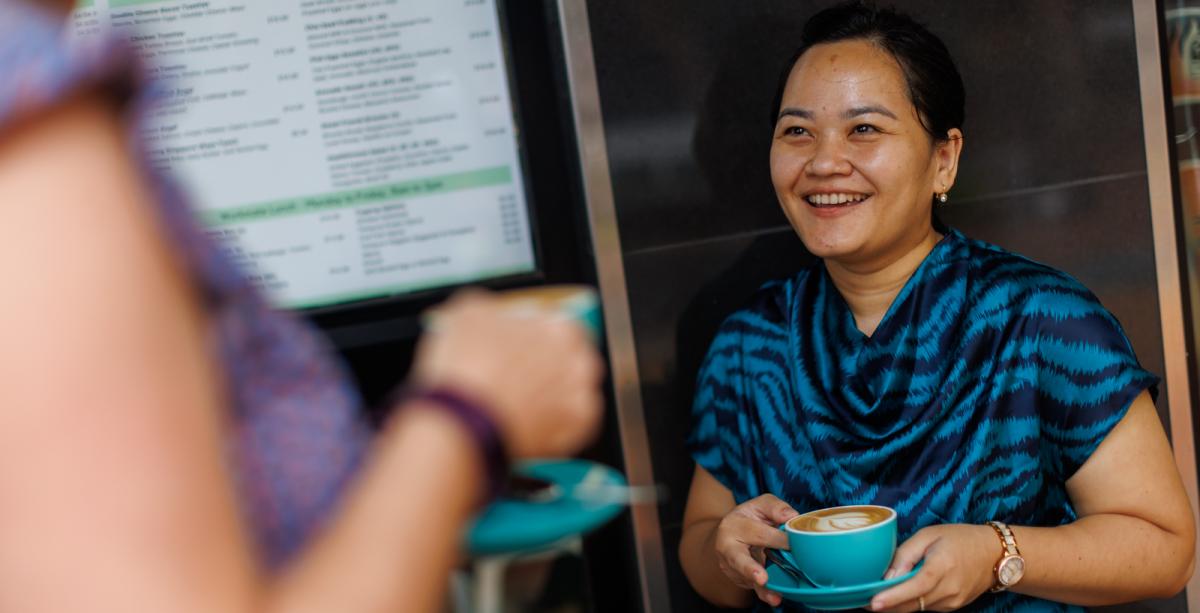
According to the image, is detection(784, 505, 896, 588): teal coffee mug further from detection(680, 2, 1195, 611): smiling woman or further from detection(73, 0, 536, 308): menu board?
detection(73, 0, 536, 308): menu board

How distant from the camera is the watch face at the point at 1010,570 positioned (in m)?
1.43

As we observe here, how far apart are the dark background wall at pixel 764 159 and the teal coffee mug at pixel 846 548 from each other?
0.55 metres

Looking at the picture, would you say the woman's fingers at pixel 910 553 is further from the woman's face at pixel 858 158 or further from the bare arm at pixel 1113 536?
the woman's face at pixel 858 158

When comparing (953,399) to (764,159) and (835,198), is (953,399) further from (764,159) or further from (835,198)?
(764,159)

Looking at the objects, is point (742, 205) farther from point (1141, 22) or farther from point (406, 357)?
point (1141, 22)

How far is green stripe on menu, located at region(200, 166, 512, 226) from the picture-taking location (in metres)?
1.68

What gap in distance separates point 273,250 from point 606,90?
1.86 ft

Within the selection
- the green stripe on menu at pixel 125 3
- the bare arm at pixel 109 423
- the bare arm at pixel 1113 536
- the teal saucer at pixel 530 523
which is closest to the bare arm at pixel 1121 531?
the bare arm at pixel 1113 536

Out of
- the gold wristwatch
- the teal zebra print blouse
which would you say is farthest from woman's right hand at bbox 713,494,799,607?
the gold wristwatch

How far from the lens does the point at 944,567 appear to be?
4.50 ft

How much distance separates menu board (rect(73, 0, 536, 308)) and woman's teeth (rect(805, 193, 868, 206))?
17.1 inches

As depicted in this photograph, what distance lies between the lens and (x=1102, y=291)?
1990 mm

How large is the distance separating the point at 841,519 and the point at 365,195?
2.75 feet

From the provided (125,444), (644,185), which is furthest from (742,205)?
(125,444)
